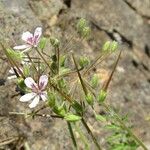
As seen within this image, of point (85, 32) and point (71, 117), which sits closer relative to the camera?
point (71, 117)

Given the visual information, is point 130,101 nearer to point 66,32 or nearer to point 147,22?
point 66,32

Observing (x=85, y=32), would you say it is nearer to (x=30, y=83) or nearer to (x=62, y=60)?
(x=62, y=60)

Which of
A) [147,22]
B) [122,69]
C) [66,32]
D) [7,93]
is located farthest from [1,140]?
[147,22]

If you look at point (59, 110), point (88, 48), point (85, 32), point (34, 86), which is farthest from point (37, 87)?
point (88, 48)

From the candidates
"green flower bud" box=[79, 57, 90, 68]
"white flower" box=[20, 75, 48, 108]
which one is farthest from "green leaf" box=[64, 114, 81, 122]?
"green flower bud" box=[79, 57, 90, 68]

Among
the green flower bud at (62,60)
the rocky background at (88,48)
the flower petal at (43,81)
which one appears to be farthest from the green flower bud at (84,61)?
the rocky background at (88,48)

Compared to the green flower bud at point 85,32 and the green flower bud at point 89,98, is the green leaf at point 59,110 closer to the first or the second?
the green flower bud at point 89,98

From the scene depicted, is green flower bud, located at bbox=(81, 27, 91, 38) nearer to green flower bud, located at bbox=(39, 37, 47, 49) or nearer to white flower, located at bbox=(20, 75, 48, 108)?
green flower bud, located at bbox=(39, 37, 47, 49)
